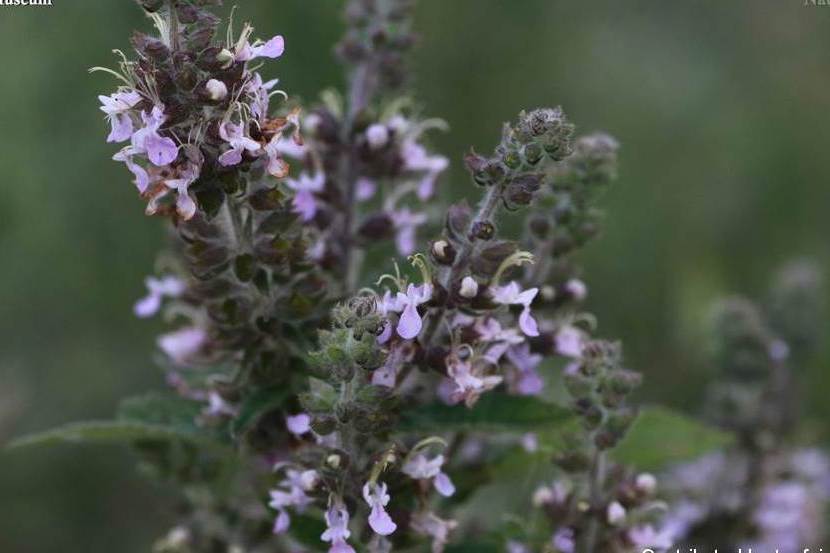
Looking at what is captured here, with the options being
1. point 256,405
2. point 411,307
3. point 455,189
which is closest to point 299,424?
point 256,405

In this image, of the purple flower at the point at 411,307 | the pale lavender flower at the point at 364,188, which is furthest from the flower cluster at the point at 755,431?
the purple flower at the point at 411,307

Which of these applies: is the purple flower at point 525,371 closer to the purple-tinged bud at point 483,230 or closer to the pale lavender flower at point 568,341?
the pale lavender flower at point 568,341

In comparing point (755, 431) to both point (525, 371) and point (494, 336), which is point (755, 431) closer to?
point (525, 371)

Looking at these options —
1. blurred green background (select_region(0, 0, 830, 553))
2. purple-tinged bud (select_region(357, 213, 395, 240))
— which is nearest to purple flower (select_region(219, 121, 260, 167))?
purple-tinged bud (select_region(357, 213, 395, 240))

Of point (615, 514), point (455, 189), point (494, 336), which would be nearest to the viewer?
point (494, 336)

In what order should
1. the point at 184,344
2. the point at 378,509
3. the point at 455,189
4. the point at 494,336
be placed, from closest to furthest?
the point at 378,509 < the point at 494,336 < the point at 184,344 < the point at 455,189

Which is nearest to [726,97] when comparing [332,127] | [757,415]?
[757,415]

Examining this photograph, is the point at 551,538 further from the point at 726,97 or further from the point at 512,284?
the point at 726,97
